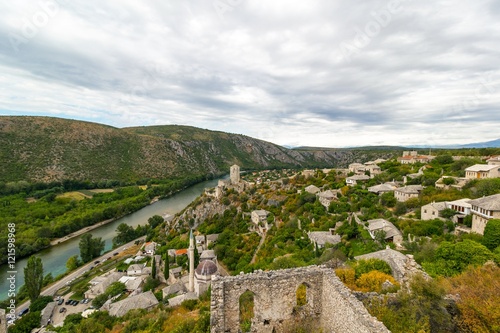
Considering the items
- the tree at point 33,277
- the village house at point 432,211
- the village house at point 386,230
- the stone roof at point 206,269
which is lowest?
the tree at point 33,277

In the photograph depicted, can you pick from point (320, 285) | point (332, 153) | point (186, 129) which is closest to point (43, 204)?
point (320, 285)

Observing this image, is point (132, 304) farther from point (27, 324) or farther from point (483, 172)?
point (483, 172)

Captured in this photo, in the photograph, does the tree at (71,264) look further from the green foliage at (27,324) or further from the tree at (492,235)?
the tree at (492,235)

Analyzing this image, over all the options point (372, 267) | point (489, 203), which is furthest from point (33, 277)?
point (489, 203)

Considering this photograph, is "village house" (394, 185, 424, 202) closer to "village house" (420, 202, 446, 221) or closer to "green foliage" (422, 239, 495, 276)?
"village house" (420, 202, 446, 221)

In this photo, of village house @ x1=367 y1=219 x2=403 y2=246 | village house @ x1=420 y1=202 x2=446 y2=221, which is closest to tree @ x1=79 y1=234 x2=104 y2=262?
village house @ x1=367 y1=219 x2=403 y2=246

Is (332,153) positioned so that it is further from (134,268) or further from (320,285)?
(320,285)

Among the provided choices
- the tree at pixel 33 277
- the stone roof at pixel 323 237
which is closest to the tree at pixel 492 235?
the stone roof at pixel 323 237
